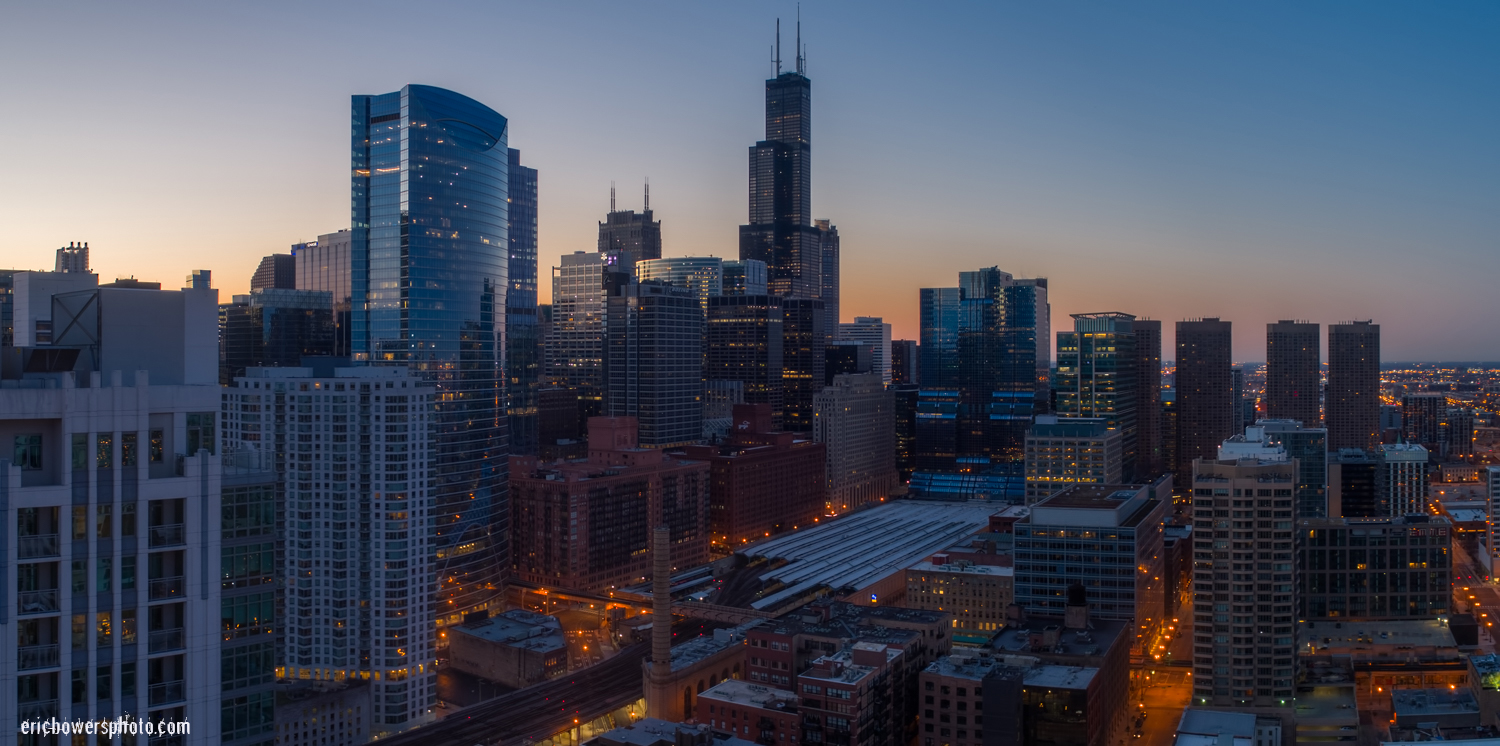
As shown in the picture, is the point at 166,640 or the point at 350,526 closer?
the point at 166,640

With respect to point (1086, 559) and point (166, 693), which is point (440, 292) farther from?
point (166, 693)

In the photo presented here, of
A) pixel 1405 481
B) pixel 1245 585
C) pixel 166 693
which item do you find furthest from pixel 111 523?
pixel 1405 481

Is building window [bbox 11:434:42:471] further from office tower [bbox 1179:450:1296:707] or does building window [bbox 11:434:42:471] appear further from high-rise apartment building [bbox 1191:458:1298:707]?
office tower [bbox 1179:450:1296:707]

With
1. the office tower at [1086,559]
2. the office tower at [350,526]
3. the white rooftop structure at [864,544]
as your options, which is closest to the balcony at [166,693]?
the office tower at [350,526]

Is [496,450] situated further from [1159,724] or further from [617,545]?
[1159,724]

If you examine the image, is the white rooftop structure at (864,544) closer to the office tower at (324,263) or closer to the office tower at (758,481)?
the office tower at (758,481)

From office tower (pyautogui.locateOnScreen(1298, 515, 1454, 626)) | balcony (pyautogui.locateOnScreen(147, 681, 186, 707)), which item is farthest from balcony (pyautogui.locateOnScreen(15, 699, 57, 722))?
office tower (pyautogui.locateOnScreen(1298, 515, 1454, 626))

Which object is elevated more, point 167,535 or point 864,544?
point 167,535
